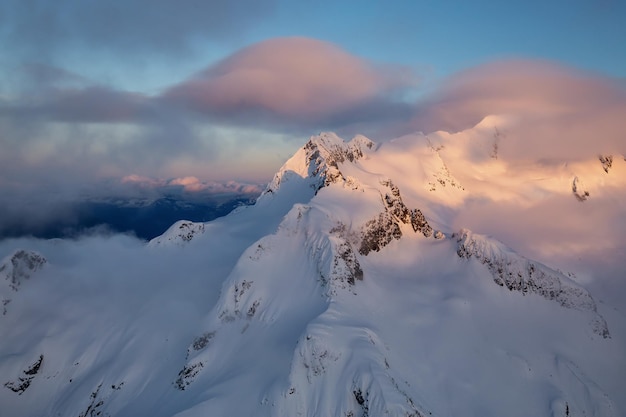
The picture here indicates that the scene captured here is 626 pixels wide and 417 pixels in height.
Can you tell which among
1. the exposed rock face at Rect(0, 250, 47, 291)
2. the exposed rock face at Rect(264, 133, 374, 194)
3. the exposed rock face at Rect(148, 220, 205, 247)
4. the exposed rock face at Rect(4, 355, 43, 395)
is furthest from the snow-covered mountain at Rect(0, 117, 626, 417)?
the exposed rock face at Rect(264, 133, 374, 194)

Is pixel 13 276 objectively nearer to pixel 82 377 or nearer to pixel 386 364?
pixel 82 377

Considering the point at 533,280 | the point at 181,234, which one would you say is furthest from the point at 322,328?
the point at 181,234

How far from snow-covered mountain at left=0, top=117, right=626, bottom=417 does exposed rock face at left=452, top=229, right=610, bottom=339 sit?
0.35 metres

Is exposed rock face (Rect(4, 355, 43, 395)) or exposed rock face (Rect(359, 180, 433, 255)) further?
exposed rock face (Rect(359, 180, 433, 255))

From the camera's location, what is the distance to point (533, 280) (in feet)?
312

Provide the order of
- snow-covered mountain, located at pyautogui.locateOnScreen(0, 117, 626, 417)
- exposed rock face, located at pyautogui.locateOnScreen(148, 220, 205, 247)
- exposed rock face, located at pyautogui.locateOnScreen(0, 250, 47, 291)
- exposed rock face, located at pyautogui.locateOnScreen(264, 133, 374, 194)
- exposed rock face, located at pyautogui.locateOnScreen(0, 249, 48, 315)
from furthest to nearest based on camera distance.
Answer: exposed rock face, located at pyautogui.locateOnScreen(264, 133, 374, 194) < exposed rock face, located at pyautogui.locateOnScreen(148, 220, 205, 247) < exposed rock face, located at pyautogui.locateOnScreen(0, 250, 47, 291) < exposed rock face, located at pyautogui.locateOnScreen(0, 249, 48, 315) < snow-covered mountain, located at pyautogui.locateOnScreen(0, 117, 626, 417)

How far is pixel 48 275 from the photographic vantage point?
13225 centimetres

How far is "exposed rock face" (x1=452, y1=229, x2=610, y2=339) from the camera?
92938 millimetres

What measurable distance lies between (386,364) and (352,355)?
6084mm

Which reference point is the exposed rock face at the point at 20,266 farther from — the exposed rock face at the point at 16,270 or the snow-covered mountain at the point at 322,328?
the snow-covered mountain at the point at 322,328

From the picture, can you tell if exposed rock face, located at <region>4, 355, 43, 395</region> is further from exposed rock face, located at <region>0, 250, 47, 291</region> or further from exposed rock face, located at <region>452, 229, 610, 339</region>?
exposed rock face, located at <region>452, 229, 610, 339</region>

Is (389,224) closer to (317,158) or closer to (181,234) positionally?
(317,158)

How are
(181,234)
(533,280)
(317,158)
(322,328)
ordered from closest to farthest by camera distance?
(322,328)
(533,280)
(181,234)
(317,158)

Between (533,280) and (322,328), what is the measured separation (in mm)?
62967
